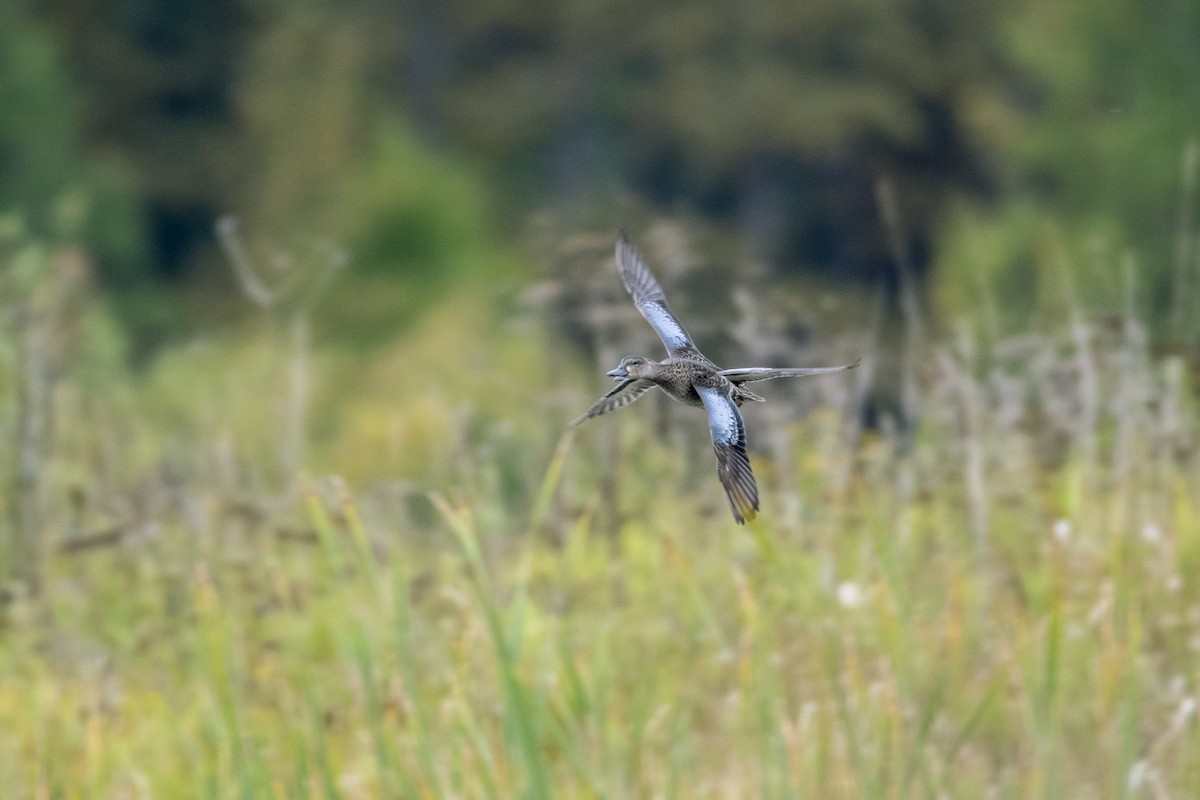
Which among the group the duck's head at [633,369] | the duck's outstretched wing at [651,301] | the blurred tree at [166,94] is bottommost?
the duck's head at [633,369]

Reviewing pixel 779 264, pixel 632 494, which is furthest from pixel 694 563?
pixel 779 264

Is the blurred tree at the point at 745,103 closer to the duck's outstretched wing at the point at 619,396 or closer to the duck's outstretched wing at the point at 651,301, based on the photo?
the duck's outstretched wing at the point at 651,301

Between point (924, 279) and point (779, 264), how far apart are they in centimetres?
210

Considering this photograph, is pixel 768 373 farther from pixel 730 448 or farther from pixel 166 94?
pixel 166 94

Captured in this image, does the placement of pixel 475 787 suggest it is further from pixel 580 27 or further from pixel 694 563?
pixel 580 27

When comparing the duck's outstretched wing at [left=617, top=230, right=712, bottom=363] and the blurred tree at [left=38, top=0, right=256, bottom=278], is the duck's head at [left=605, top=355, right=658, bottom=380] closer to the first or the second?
the duck's outstretched wing at [left=617, top=230, right=712, bottom=363]

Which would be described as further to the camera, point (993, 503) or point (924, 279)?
point (924, 279)

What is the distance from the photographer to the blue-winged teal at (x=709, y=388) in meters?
1.67

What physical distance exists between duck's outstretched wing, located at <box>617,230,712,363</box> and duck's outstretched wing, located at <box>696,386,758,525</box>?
0.33ft

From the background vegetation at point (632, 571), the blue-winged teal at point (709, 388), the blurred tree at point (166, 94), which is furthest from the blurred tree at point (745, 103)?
the blue-winged teal at point (709, 388)

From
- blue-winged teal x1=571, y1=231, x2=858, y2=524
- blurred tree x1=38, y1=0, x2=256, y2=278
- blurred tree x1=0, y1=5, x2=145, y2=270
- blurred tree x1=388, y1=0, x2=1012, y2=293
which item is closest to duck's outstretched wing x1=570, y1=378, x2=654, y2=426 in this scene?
blue-winged teal x1=571, y1=231, x2=858, y2=524

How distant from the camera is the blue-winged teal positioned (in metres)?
1.67

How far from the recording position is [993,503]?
461cm

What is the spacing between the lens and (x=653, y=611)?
4.30 metres
